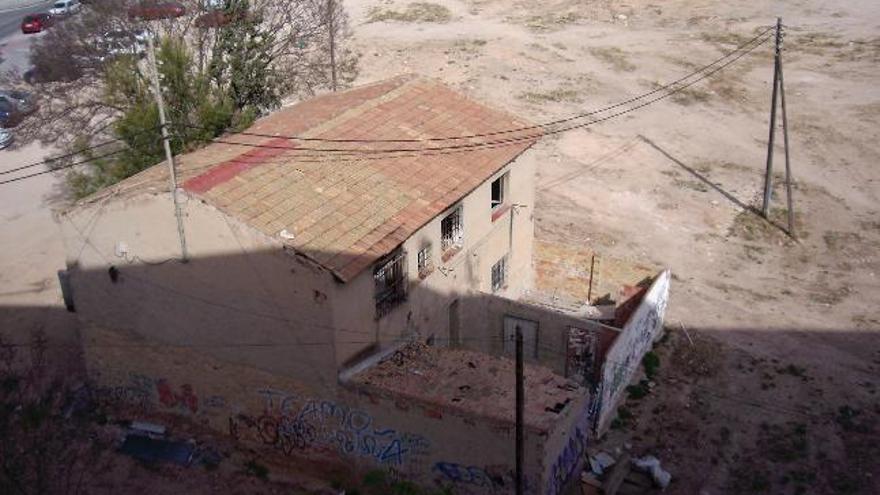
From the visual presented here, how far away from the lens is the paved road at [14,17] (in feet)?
194

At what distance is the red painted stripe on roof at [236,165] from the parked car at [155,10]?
15776 mm

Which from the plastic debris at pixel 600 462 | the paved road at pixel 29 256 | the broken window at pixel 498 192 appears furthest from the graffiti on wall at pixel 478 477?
the paved road at pixel 29 256

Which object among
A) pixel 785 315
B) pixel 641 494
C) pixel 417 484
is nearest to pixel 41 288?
pixel 417 484

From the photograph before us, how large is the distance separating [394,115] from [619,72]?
3003 centimetres

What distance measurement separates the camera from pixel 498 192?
80.8 feet

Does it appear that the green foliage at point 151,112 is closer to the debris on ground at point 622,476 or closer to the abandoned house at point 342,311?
the abandoned house at point 342,311

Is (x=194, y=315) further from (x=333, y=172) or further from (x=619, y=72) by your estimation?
(x=619, y=72)

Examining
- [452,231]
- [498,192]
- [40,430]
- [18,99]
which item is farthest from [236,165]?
[18,99]

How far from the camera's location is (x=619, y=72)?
50.8 metres

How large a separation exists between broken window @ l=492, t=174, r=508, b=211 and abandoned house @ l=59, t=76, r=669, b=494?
59 centimetres

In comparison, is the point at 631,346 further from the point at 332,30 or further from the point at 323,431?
the point at 332,30

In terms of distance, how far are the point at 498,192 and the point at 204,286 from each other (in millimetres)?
9157

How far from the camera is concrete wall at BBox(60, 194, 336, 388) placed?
17781 mm

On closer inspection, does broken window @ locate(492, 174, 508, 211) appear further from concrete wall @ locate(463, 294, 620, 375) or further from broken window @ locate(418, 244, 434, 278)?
broken window @ locate(418, 244, 434, 278)
